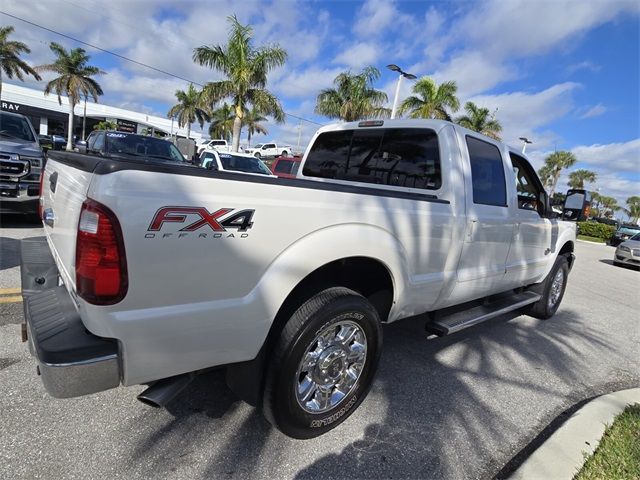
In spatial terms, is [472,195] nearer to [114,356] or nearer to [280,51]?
[114,356]

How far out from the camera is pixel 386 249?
2615mm

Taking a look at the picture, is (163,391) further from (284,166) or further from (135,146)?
(284,166)

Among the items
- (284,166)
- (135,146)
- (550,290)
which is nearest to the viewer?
(550,290)

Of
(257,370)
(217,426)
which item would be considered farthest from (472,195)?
(217,426)

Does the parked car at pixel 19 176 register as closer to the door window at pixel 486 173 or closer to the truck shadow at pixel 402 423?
the truck shadow at pixel 402 423

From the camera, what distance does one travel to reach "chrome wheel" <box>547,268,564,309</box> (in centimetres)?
548

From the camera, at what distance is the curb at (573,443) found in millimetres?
2396

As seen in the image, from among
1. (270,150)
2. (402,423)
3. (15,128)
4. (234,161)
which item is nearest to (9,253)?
(15,128)

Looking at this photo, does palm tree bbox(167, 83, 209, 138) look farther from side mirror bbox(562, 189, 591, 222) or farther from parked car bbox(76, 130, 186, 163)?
side mirror bbox(562, 189, 591, 222)

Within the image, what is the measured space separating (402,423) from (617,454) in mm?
1324

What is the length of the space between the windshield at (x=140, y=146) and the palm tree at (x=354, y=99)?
17461 millimetres

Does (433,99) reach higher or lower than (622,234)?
higher

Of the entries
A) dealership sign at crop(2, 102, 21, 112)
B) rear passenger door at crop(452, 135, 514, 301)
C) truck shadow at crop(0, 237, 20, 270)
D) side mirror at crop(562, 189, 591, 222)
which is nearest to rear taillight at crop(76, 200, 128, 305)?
rear passenger door at crop(452, 135, 514, 301)

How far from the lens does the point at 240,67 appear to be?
819 inches
